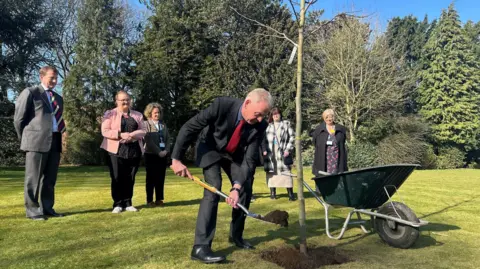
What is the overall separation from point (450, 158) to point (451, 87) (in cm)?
549

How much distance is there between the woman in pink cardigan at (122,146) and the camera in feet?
17.8

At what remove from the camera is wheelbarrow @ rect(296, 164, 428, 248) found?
3.68 metres

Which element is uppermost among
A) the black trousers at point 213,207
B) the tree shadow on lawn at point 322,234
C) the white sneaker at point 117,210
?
the black trousers at point 213,207

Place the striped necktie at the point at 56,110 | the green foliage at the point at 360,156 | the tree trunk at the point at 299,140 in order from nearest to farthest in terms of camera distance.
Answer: the tree trunk at the point at 299,140 < the striped necktie at the point at 56,110 < the green foliage at the point at 360,156

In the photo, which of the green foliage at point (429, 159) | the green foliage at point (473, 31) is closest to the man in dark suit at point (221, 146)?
the green foliage at point (429, 159)

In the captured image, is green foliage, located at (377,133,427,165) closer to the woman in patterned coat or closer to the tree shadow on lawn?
the woman in patterned coat

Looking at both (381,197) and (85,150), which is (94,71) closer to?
(85,150)

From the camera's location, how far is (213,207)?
3424 mm

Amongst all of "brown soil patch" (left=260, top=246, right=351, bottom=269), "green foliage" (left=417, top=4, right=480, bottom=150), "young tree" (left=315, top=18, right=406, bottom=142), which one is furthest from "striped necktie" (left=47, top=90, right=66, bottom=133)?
"green foliage" (left=417, top=4, right=480, bottom=150)

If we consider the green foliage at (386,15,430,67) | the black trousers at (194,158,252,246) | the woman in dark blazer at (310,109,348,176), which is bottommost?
the black trousers at (194,158,252,246)

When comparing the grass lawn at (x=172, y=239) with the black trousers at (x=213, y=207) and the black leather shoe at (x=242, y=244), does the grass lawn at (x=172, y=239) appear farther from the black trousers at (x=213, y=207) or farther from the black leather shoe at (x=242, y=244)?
the black trousers at (x=213, y=207)

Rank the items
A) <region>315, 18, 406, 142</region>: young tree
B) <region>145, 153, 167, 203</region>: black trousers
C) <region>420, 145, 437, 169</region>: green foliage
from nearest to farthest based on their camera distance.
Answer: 1. <region>145, 153, 167, 203</region>: black trousers
2. <region>315, 18, 406, 142</region>: young tree
3. <region>420, 145, 437, 169</region>: green foliage

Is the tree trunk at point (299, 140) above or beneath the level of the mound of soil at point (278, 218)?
above

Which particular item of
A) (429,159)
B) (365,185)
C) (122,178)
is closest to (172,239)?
(122,178)
